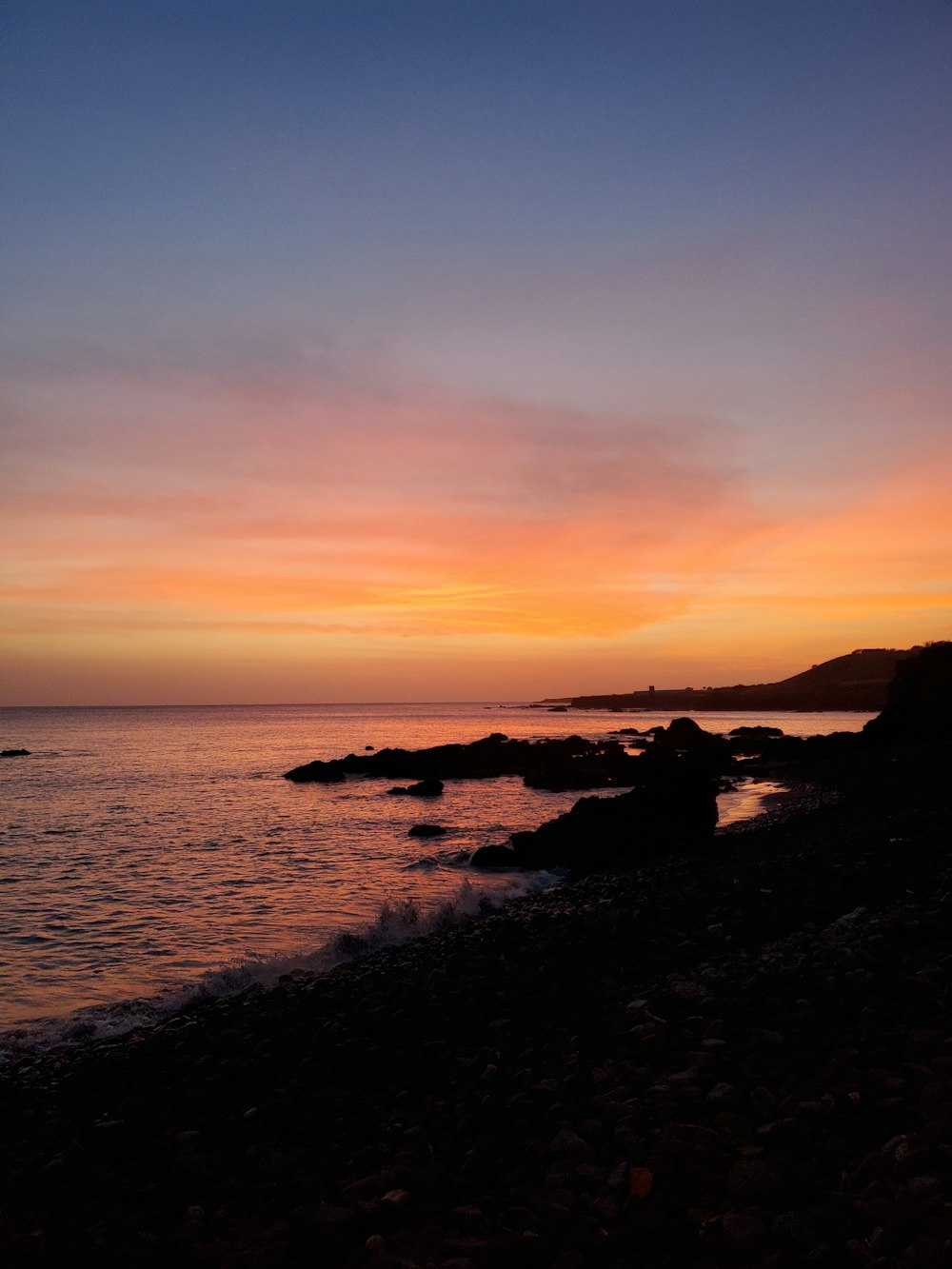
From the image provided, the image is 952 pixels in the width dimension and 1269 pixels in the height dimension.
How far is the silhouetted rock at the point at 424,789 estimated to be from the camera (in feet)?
154

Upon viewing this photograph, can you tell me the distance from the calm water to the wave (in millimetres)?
129

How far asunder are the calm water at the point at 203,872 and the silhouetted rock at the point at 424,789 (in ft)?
3.45

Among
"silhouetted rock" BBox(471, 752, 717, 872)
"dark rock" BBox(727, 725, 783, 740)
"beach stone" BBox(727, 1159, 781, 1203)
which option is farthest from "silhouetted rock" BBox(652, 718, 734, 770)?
"beach stone" BBox(727, 1159, 781, 1203)

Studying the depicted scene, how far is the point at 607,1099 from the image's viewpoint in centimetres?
649

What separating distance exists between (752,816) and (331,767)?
3695cm

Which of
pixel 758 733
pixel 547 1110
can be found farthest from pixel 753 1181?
pixel 758 733

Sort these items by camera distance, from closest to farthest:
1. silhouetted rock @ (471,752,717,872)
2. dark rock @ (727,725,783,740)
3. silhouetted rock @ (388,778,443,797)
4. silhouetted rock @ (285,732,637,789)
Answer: silhouetted rock @ (471,752,717,872) < silhouetted rock @ (388,778,443,797) < silhouetted rock @ (285,732,637,789) < dark rock @ (727,725,783,740)

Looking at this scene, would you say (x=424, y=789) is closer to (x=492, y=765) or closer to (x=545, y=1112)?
(x=492, y=765)

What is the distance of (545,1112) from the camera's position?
658cm

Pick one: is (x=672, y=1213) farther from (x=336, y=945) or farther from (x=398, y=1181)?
(x=336, y=945)

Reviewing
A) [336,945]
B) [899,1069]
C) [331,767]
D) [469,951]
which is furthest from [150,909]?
[331,767]

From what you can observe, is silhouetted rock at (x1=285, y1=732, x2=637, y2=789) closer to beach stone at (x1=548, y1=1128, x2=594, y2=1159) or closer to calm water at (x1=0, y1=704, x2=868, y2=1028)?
calm water at (x1=0, y1=704, x2=868, y2=1028)

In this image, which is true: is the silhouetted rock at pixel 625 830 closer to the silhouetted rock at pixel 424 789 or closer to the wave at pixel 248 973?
the wave at pixel 248 973

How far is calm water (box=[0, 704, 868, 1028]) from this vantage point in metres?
14.5
